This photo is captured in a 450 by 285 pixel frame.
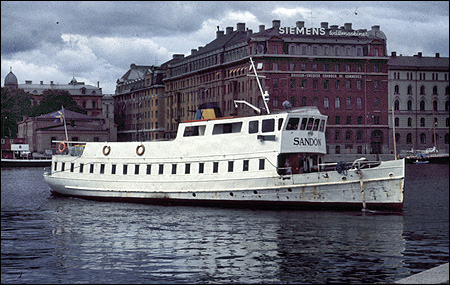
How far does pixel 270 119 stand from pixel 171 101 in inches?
4915

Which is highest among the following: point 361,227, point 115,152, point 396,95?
point 396,95

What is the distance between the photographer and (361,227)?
111 feet

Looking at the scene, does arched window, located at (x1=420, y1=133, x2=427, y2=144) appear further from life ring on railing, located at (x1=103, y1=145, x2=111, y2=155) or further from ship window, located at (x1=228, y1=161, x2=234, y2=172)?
ship window, located at (x1=228, y1=161, x2=234, y2=172)

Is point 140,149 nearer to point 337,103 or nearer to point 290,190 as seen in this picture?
point 290,190

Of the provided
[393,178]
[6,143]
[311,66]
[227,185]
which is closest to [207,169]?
[227,185]

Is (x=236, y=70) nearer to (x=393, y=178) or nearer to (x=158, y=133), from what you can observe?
(x=158, y=133)

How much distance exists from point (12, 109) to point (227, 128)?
Answer: 333 ft

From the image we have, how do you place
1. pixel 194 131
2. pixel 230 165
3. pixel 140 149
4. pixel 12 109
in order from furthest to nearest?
pixel 12 109
pixel 140 149
pixel 194 131
pixel 230 165

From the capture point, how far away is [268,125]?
4188cm

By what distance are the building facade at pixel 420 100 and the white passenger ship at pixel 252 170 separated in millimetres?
106225

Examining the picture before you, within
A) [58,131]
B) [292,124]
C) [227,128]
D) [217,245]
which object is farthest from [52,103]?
[217,245]

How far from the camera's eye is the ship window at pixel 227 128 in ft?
142

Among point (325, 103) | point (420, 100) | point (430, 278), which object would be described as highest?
point (420, 100)

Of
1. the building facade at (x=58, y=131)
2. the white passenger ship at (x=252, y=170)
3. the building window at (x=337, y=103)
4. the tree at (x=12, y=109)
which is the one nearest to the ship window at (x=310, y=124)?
the white passenger ship at (x=252, y=170)
